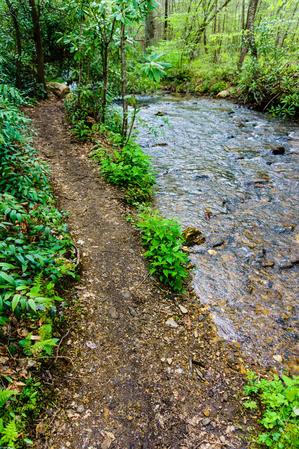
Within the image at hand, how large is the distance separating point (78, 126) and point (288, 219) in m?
6.13

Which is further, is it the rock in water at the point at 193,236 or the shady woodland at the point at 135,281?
the rock in water at the point at 193,236

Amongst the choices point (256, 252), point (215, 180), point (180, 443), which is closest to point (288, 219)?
point (256, 252)

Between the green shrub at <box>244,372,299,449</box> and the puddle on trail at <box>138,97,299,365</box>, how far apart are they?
0.45 meters

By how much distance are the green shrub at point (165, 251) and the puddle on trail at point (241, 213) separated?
0.43 metres

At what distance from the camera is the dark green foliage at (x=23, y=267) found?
235cm

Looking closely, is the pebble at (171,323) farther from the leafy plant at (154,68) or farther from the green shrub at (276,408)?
the leafy plant at (154,68)

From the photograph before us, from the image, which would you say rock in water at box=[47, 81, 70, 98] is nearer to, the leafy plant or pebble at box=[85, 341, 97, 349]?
the leafy plant

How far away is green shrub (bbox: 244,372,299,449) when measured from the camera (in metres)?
2.62

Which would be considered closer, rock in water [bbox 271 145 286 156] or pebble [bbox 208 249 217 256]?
pebble [bbox 208 249 217 256]

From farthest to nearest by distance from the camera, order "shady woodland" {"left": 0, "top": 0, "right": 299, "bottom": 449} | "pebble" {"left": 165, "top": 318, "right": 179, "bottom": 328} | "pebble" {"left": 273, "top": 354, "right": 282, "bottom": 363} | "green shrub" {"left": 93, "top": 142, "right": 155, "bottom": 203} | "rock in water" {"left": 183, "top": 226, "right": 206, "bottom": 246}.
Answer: "green shrub" {"left": 93, "top": 142, "right": 155, "bottom": 203}, "rock in water" {"left": 183, "top": 226, "right": 206, "bottom": 246}, "pebble" {"left": 165, "top": 318, "right": 179, "bottom": 328}, "pebble" {"left": 273, "top": 354, "right": 282, "bottom": 363}, "shady woodland" {"left": 0, "top": 0, "right": 299, "bottom": 449}

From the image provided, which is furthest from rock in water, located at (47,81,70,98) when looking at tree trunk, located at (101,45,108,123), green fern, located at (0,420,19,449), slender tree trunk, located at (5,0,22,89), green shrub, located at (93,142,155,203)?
green fern, located at (0,420,19,449)

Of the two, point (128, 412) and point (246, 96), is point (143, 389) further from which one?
point (246, 96)

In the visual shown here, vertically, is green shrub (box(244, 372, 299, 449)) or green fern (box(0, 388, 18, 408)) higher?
green fern (box(0, 388, 18, 408))

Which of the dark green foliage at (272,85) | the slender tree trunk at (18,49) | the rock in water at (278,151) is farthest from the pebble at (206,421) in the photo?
the dark green foliage at (272,85)
